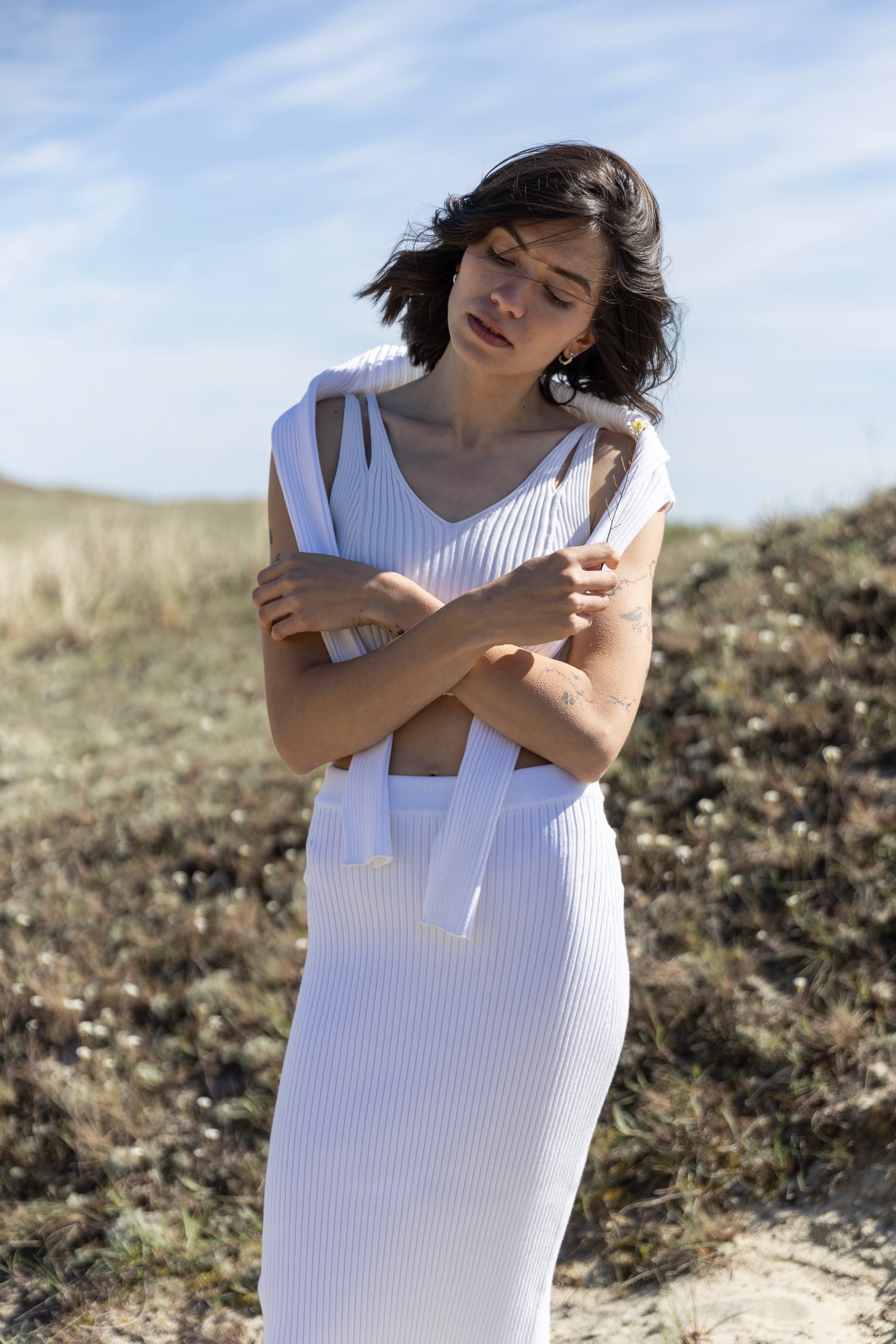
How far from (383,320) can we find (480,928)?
1.29 m

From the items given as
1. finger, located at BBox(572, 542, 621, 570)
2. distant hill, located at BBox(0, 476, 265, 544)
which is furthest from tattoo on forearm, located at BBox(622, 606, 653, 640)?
distant hill, located at BBox(0, 476, 265, 544)

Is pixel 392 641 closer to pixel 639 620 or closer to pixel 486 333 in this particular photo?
pixel 639 620

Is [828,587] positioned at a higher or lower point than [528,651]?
higher

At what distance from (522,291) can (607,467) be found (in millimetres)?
372

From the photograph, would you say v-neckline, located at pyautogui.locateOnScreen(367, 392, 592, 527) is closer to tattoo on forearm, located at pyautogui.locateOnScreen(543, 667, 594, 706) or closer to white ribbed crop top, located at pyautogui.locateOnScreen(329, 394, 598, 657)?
white ribbed crop top, located at pyautogui.locateOnScreen(329, 394, 598, 657)

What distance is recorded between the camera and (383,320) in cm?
242

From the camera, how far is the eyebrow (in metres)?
1.99

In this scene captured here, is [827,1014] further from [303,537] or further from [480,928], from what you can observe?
Result: [303,537]

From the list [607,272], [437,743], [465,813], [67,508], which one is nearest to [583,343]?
[607,272]

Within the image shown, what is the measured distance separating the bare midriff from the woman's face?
0.61 meters

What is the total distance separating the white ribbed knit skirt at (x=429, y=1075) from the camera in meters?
1.92

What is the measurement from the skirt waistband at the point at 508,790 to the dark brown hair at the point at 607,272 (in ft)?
2.59

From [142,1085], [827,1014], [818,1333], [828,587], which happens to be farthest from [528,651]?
[828,587]

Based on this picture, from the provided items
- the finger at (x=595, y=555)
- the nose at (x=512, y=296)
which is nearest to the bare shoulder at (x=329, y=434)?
the nose at (x=512, y=296)
